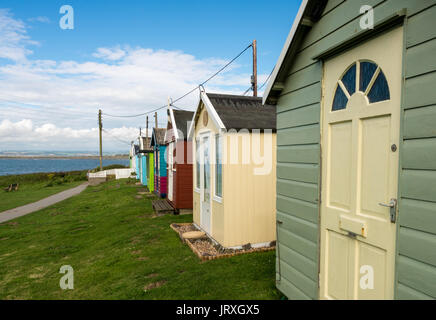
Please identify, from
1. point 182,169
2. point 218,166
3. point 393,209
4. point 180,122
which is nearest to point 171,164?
point 182,169

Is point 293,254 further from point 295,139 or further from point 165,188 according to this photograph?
point 165,188

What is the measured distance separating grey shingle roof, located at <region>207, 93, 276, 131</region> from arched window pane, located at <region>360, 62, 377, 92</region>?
→ 4.07 metres

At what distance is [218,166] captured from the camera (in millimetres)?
7480

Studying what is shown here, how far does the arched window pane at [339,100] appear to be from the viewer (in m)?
3.19

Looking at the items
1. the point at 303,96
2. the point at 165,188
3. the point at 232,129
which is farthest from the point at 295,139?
the point at 165,188

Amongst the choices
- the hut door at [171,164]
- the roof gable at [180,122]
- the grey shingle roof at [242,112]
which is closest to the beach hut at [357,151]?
the grey shingle roof at [242,112]

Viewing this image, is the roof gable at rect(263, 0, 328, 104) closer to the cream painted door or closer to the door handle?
the cream painted door

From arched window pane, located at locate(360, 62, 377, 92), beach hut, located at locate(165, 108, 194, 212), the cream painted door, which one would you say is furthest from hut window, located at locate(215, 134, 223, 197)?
arched window pane, located at locate(360, 62, 377, 92)

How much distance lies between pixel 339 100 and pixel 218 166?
455cm

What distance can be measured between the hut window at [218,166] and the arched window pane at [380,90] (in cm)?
458

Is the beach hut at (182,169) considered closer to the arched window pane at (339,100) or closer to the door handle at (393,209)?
the arched window pane at (339,100)

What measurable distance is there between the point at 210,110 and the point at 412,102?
17.9 ft

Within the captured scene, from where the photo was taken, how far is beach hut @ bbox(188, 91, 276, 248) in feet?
22.8

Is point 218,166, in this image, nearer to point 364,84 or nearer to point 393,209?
point 364,84
